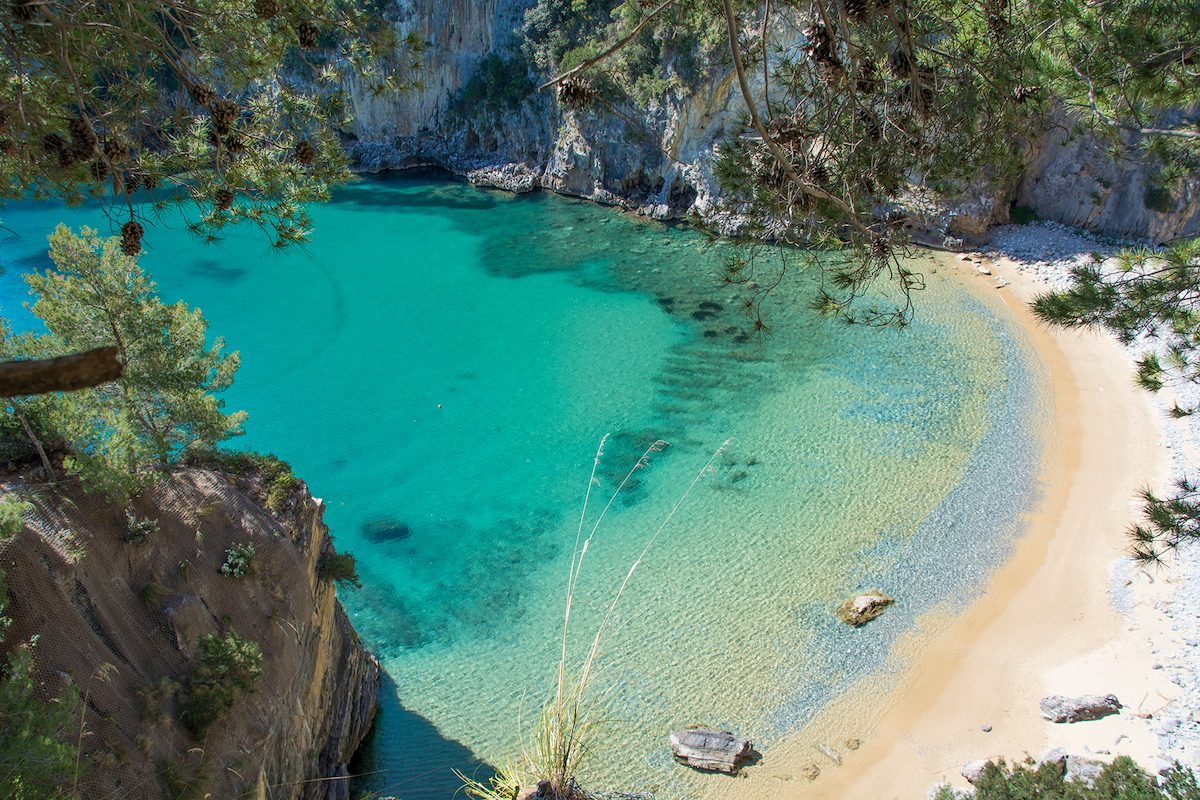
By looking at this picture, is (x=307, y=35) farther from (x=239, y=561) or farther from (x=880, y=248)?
(x=239, y=561)

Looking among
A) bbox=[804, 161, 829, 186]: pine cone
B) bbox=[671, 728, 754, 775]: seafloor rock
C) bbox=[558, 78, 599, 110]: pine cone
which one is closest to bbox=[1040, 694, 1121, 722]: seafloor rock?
bbox=[671, 728, 754, 775]: seafloor rock

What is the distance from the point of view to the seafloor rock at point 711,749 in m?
11.5

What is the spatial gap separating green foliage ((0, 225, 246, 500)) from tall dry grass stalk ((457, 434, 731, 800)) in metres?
5.25

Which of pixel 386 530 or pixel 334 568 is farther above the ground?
pixel 334 568

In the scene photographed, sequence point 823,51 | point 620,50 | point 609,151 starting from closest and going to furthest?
point 823,51 < point 620,50 < point 609,151

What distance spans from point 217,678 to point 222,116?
5660 millimetres

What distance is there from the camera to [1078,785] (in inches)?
376

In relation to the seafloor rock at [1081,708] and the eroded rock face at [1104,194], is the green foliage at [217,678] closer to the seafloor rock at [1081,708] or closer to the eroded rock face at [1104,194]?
the seafloor rock at [1081,708]

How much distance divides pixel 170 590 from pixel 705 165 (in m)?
28.0

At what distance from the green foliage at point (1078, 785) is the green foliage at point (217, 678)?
352 inches

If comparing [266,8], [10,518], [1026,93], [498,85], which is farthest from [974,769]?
[498,85]

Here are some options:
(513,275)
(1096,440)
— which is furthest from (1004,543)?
(513,275)

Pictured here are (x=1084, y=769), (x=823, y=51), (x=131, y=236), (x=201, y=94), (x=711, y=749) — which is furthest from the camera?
(x=711, y=749)

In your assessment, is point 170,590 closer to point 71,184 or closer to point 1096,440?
point 71,184
